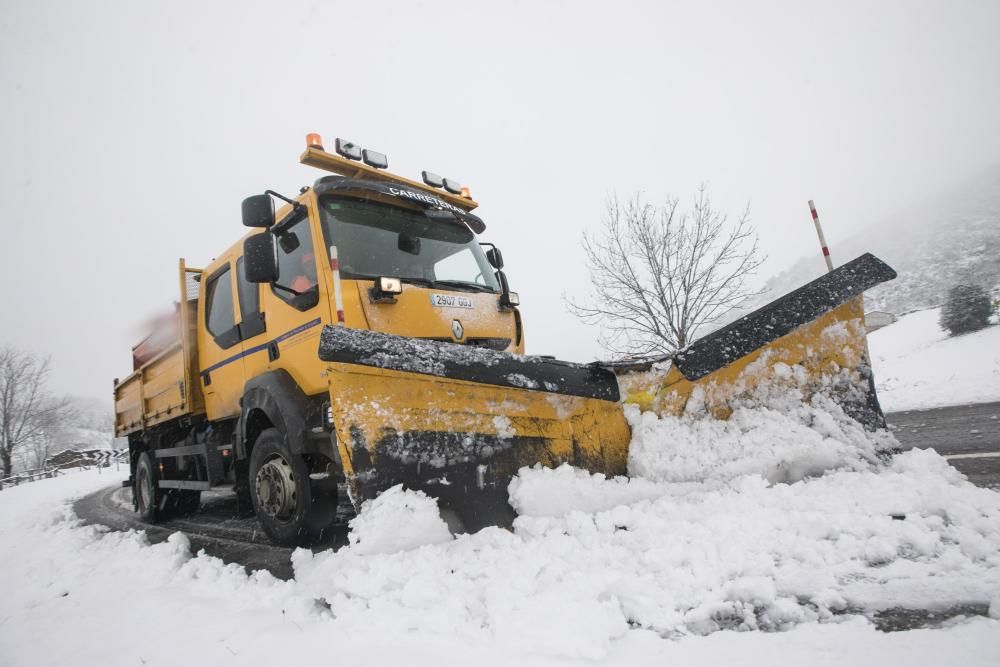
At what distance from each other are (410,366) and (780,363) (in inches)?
88.0

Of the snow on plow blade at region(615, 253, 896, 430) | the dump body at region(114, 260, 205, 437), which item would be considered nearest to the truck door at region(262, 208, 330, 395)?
the dump body at region(114, 260, 205, 437)

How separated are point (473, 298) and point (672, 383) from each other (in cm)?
163

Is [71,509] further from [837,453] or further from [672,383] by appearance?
[837,453]

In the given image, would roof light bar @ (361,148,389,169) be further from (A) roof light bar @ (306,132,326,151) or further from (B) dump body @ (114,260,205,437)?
(B) dump body @ (114,260,205,437)

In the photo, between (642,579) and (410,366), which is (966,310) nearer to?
(642,579)

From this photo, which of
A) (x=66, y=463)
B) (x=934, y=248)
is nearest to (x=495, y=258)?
(x=66, y=463)

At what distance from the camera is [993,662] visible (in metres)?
1.18

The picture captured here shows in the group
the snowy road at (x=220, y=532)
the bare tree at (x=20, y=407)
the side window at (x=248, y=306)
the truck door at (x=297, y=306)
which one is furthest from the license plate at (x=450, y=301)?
the bare tree at (x=20, y=407)

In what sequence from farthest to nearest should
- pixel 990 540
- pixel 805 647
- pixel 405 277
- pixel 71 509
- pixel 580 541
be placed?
pixel 71 509 → pixel 405 277 → pixel 580 541 → pixel 990 540 → pixel 805 647

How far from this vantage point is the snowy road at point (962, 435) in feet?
9.62

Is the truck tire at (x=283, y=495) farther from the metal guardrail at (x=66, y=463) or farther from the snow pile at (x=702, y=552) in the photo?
the metal guardrail at (x=66, y=463)

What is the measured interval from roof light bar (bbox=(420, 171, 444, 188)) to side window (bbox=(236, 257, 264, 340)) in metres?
1.74

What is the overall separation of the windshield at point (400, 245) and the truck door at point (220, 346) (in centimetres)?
154

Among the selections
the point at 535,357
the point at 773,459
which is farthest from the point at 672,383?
the point at 535,357
